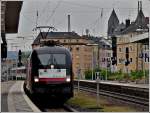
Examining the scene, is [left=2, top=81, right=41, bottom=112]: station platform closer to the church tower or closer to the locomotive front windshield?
the locomotive front windshield

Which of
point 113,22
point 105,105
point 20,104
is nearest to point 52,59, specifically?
point 20,104

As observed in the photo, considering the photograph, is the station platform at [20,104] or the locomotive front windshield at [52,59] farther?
the locomotive front windshield at [52,59]

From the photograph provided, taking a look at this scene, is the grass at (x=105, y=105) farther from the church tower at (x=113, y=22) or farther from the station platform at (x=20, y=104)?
the church tower at (x=113, y=22)

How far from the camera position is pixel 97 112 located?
60.7 feet

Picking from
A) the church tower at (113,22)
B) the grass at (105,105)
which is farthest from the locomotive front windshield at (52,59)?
the church tower at (113,22)

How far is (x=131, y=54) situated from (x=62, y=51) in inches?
3241

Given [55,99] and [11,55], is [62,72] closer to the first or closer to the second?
[55,99]

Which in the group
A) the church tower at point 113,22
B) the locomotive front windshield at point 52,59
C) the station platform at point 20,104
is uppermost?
the church tower at point 113,22

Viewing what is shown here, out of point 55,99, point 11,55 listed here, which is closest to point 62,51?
point 55,99

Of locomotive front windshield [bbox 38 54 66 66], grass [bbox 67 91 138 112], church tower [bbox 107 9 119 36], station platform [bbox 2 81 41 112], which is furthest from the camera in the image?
church tower [bbox 107 9 119 36]

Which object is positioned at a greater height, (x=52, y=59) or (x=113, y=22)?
(x=113, y=22)

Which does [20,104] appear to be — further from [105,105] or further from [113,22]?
[113,22]

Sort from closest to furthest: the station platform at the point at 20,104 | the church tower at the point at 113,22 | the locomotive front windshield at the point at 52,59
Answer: the station platform at the point at 20,104 < the locomotive front windshield at the point at 52,59 < the church tower at the point at 113,22

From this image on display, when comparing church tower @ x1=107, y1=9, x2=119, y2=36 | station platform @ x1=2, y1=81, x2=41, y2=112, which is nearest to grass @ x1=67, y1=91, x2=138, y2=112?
station platform @ x1=2, y1=81, x2=41, y2=112
